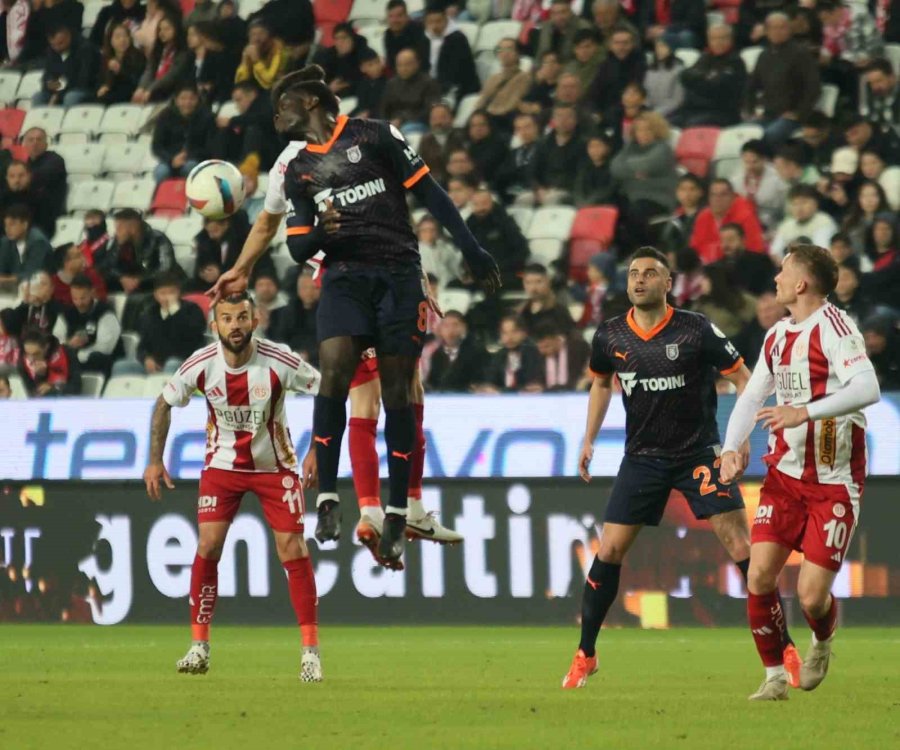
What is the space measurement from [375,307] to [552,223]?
26.0ft

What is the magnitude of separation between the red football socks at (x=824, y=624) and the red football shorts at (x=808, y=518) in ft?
0.89

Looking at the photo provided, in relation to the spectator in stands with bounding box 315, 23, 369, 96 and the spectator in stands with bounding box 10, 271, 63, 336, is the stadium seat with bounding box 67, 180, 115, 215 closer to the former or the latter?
the spectator in stands with bounding box 10, 271, 63, 336

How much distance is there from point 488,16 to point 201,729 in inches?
466

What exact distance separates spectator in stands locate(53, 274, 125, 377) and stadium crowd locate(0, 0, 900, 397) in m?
0.02

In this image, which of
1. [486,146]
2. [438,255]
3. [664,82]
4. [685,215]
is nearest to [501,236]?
[438,255]

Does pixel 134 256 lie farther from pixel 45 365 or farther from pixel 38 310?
pixel 45 365

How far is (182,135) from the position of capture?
711 inches

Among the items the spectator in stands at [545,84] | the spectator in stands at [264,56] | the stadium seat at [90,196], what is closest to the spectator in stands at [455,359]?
the spectator in stands at [545,84]

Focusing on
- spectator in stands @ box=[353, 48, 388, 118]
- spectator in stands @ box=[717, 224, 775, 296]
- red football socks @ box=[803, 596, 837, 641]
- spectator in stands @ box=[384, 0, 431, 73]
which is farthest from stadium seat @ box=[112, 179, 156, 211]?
red football socks @ box=[803, 596, 837, 641]

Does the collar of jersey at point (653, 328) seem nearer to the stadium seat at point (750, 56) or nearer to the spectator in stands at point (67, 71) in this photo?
the stadium seat at point (750, 56)

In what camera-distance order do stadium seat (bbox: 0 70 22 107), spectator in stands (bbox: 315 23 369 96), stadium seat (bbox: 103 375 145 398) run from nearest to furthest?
1. stadium seat (bbox: 103 375 145 398)
2. spectator in stands (bbox: 315 23 369 96)
3. stadium seat (bbox: 0 70 22 107)

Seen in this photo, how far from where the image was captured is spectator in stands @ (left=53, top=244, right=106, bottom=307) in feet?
54.0

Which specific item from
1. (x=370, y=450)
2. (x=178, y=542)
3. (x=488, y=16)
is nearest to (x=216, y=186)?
(x=370, y=450)

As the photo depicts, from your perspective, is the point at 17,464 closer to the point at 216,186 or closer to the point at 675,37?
the point at 216,186
